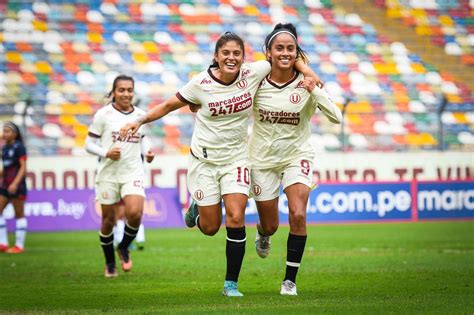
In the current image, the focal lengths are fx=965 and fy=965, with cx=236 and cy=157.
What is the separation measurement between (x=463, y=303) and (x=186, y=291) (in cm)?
305

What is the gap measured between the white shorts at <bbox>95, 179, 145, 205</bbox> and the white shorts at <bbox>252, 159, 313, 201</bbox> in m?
2.72

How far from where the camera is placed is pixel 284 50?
31.4 feet

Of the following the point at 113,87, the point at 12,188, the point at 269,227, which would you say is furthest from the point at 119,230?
the point at 269,227

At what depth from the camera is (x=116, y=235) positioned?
16062 millimetres

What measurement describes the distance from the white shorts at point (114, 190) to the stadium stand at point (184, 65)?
1476cm

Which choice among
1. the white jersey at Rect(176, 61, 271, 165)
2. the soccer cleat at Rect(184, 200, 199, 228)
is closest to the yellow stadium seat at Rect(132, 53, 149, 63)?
the soccer cleat at Rect(184, 200, 199, 228)

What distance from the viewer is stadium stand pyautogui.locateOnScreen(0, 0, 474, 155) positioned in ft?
91.7

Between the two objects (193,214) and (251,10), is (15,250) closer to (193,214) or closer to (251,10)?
(193,214)

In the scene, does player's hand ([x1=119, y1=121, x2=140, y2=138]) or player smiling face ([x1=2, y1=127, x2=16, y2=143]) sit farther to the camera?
player smiling face ([x1=2, y1=127, x2=16, y2=143])

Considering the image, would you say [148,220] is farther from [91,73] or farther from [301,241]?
[301,241]

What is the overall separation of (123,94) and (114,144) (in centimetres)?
66

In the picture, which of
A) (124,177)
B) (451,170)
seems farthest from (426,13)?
(124,177)

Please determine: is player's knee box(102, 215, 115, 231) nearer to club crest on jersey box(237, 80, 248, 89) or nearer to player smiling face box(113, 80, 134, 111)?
player smiling face box(113, 80, 134, 111)

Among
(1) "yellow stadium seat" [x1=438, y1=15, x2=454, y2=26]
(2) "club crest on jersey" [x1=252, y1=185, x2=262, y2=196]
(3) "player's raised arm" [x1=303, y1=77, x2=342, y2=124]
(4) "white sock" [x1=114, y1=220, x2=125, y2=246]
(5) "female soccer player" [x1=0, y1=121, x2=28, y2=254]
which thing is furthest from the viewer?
(1) "yellow stadium seat" [x1=438, y1=15, x2=454, y2=26]
